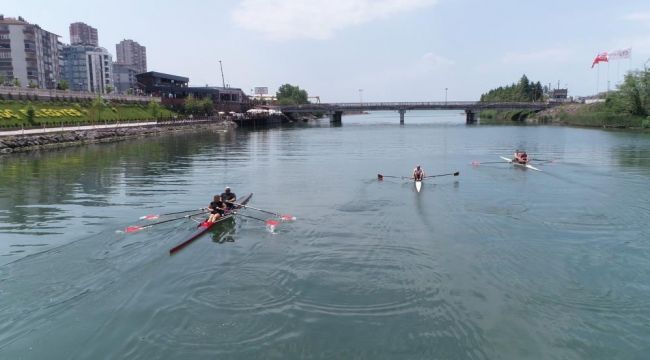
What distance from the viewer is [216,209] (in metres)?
27.3

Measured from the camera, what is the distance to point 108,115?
117125 mm

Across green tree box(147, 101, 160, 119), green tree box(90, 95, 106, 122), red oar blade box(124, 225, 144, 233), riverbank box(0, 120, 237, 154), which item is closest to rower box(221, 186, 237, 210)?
red oar blade box(124, 225, 144, 233)

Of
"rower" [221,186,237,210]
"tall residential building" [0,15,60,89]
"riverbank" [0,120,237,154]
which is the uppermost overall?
"tall residential building" [0,15,60,89]

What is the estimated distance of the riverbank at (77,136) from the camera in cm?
6881

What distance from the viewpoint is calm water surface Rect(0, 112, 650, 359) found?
580 inches

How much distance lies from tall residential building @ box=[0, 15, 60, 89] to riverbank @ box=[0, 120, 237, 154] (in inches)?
2660

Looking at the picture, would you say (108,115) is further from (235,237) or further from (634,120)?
(634,120)

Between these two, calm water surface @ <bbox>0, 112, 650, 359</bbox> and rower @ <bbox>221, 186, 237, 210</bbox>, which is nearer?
calm water surface @ <bbox>0, 112, 650, 359</bbox>

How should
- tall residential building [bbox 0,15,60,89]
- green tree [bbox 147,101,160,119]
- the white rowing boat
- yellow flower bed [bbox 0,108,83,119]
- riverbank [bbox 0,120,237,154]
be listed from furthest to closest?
tall residential building [bbox 0,15,60,89], green tree [bbox 147,101,160,119], yellow flower bed [bbox 0,108,83,119], riverbank [bbox 0,120,237,154], the white rowing boat

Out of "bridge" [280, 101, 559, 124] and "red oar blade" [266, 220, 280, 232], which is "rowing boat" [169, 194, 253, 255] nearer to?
"red oar blade" [266, 220, 280, 232]

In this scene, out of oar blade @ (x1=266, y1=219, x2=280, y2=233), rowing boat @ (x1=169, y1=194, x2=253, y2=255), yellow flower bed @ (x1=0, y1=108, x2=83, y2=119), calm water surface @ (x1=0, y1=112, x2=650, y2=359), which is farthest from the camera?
yellow flower bed @ (x1=0, y1=108, x2=83, y2=119)

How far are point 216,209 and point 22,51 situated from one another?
6772 inches

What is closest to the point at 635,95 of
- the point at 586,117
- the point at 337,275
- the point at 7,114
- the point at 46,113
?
the point at 586,117

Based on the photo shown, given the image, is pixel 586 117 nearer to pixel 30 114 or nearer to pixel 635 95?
pixel 635 95
